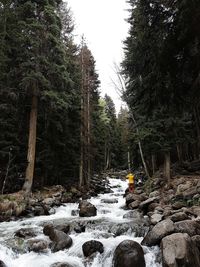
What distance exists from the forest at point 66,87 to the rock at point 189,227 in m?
3.61

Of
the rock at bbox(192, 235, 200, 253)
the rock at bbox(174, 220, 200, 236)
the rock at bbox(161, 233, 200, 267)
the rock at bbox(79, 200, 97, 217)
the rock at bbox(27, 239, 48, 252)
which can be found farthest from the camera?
the rock at bbox(79, 200, 97, 217)

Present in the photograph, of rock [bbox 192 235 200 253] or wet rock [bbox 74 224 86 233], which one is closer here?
rock [bbox 192 235 200 253]

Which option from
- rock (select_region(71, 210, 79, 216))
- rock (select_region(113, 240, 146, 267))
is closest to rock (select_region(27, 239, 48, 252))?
rock (select_region(113, 240, 146, 267))

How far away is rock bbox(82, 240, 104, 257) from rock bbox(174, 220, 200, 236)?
2.18 meters

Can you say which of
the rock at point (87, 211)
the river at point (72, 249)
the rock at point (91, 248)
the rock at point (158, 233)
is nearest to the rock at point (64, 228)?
the river at point (72, 249)

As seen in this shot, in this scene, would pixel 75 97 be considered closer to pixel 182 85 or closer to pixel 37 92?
pixel 37 92

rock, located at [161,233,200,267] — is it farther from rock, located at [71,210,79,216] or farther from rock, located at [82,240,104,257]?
rock, located at [71,210,79,216]

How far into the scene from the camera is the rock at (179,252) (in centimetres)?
730

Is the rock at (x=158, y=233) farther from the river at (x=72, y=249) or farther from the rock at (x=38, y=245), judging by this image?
the rock at (x=38, y=245)

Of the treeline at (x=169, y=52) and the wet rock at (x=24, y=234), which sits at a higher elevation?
the treeline at (x=169, y=52)

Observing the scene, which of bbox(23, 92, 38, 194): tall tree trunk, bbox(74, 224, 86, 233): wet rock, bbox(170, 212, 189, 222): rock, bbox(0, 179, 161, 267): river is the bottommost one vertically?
bbox(0, 179, 161, 267): river

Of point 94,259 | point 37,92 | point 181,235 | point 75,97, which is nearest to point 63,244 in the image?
point 94,259

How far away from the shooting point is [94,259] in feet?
28.1

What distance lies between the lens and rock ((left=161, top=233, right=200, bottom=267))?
287 inches
